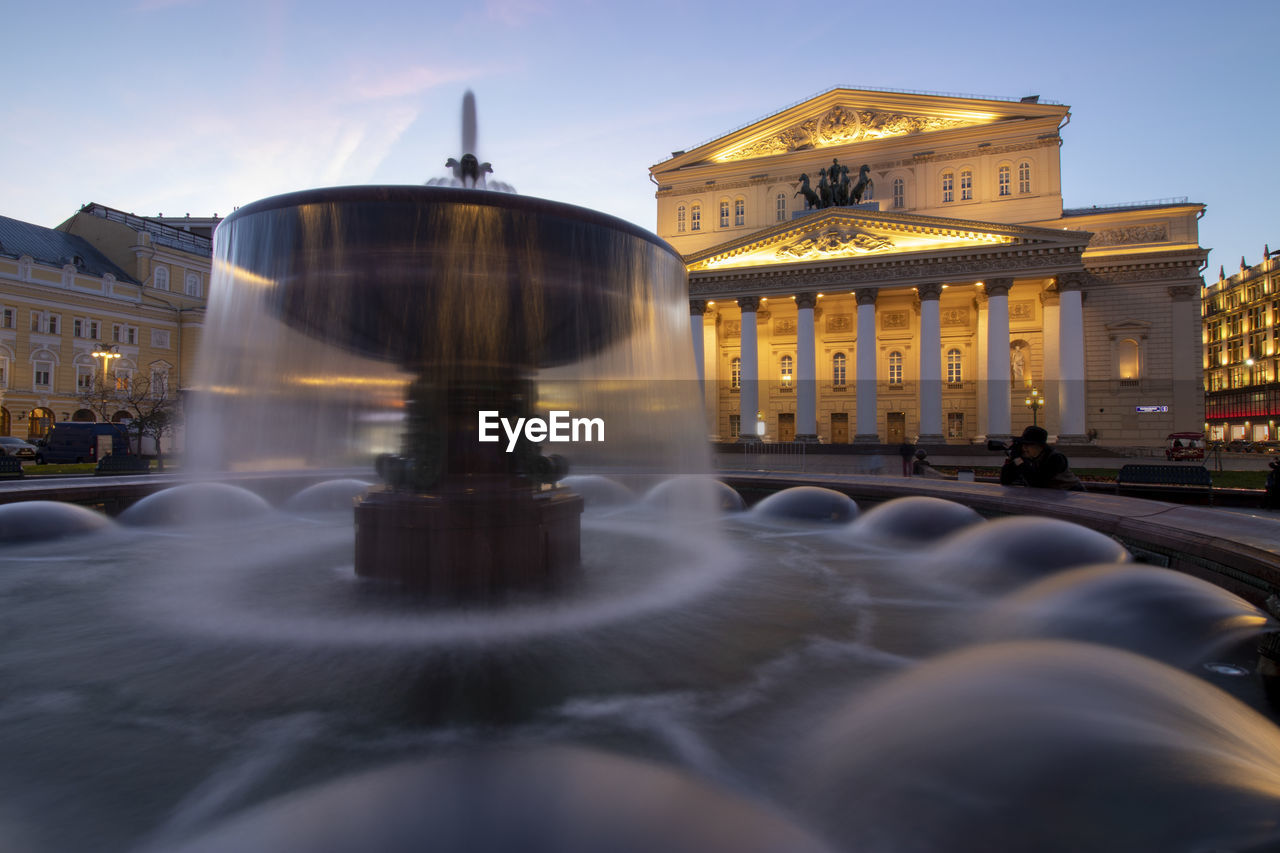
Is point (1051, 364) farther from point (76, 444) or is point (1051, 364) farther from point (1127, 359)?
point (76, 444)

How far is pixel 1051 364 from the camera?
1438 inches

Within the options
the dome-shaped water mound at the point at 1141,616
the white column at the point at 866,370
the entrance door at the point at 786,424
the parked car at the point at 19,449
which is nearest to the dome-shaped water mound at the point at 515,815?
the dome-shaped water mound at the point at 1141,616

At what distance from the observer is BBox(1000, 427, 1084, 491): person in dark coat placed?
759cm

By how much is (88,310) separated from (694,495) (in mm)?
50210

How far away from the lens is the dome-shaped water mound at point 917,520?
678 centimetres

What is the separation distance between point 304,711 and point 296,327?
3.32 m

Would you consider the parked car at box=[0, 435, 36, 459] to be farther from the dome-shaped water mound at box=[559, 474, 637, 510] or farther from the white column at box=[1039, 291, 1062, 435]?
the white column at box=[1039, 291, 1062, 435]

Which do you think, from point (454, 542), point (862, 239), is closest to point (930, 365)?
point (862, 239)

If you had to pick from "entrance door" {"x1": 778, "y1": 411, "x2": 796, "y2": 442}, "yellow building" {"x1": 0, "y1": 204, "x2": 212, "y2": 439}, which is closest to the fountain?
"entrance door" {"x1": 778, "y1": 411, "x2": 796, "y2": 442}

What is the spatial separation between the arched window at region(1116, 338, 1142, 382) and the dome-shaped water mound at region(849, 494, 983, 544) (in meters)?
40.7

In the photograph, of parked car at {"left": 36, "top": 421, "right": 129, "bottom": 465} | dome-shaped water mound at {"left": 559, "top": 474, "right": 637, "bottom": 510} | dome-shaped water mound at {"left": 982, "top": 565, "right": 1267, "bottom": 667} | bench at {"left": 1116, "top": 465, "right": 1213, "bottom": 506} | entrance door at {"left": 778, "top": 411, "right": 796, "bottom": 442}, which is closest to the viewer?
dome-shaped water mound at {"left": 982, "top": 565, "right": 1267, "bottom": 667}

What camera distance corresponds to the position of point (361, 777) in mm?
2445

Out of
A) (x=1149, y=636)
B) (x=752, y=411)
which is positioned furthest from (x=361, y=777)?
(x=752, y=411)

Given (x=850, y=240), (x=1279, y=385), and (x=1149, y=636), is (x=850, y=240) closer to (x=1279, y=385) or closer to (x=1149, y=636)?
(x=1149, y=636)
